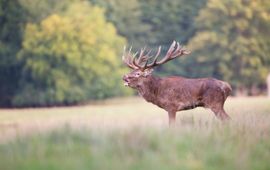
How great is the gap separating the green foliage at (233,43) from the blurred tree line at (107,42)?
0.08 m

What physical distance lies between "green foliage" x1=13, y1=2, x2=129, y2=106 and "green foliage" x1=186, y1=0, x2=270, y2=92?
29.5 ft

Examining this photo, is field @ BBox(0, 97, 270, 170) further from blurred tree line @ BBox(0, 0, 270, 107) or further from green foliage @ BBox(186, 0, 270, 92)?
green foliage @ BBox(186, 0, 270, 92)

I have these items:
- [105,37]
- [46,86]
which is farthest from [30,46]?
[105,37]

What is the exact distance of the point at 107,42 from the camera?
52156mm

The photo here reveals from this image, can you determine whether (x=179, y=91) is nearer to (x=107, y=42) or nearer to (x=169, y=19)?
(x=107, y=42)

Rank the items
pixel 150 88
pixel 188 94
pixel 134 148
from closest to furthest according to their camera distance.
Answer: pixel 134 148, pixel 188 94, pixel 150 88

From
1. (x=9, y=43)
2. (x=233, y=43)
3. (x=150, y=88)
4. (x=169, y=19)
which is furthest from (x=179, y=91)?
(x=169, y=19)

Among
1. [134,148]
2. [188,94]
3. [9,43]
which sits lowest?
[134,148]

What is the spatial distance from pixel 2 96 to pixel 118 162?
137 ft

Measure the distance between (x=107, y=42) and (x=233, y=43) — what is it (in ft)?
34.2

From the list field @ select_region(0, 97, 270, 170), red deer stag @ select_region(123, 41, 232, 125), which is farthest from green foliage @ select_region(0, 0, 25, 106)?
field @ select_region(0, 97, 270, 170)

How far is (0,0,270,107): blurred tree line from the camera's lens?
157 ft

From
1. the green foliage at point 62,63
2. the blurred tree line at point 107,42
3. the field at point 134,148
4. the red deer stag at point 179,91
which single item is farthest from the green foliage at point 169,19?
the field at point 134,148

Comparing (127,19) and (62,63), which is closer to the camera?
(62,63)
